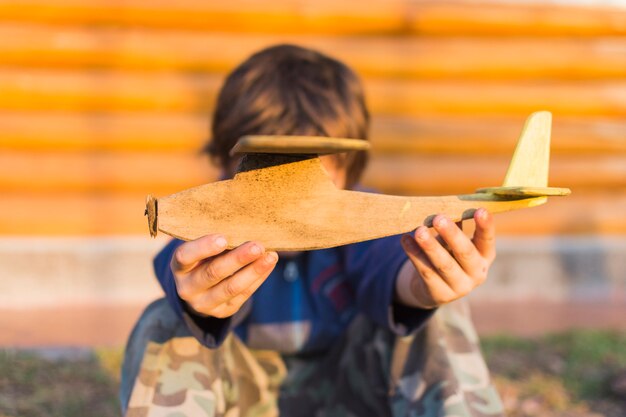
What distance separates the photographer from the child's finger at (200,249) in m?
1.44

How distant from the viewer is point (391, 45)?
14.1ft

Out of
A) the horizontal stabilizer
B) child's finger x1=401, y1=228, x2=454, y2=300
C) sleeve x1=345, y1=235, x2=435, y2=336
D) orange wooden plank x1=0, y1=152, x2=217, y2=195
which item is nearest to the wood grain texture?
child's finger x1=401, y1=228, x2=454, y2=300

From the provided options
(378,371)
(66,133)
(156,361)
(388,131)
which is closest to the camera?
(156,361)

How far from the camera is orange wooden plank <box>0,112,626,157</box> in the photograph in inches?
162

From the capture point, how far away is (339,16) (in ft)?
13.7

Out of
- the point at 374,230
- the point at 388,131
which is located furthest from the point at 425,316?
the point at 388,131

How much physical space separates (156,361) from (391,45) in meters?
3.00

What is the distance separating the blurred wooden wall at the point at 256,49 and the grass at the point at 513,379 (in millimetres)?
1107

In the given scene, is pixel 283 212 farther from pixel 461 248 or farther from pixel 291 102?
pixel 291 102

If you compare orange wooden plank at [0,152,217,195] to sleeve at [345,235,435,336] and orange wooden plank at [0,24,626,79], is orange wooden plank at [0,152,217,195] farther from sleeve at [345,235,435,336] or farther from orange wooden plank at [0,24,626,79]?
sleeve at [345,235,435,336]

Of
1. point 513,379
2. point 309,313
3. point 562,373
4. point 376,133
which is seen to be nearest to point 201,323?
point 309,313

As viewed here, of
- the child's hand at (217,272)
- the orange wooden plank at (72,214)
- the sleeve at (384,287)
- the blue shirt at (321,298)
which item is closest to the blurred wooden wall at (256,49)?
the orange wooden plank at (72,214)

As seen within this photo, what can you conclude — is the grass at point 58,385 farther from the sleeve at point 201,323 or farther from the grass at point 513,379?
the sleeve at point 201,323

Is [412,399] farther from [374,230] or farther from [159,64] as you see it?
[159,64]
